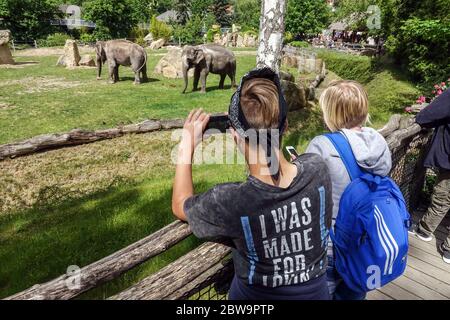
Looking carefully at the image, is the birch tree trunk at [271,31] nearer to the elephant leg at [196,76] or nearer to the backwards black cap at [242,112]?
the backwards black cap at [242,112]

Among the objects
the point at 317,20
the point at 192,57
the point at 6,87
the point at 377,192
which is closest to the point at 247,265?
the point at 377,192

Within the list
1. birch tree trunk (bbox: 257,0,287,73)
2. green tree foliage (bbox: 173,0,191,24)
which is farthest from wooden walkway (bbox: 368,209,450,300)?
green tree foliage (bbox: 173,0,191,24)

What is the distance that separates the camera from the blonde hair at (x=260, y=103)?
1506 mm

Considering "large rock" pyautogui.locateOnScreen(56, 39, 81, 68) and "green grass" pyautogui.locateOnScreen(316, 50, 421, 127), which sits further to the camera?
"large rock" pyautogui.locateOnScreen(56, 39, 81, 68)

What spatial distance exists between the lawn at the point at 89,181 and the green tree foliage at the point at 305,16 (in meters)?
40.2

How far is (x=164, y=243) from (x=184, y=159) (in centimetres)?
81

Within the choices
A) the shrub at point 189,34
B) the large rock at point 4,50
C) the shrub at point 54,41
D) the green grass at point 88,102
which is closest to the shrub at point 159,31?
the shrub at point 189,34

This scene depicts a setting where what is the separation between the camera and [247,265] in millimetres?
1753

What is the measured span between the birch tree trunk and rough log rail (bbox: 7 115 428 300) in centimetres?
248

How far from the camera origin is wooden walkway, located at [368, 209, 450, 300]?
11.5ft

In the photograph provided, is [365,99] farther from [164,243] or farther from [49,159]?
[49,159]

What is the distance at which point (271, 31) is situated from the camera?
13.4 feet

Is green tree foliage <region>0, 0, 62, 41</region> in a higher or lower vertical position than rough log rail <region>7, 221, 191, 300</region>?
higher

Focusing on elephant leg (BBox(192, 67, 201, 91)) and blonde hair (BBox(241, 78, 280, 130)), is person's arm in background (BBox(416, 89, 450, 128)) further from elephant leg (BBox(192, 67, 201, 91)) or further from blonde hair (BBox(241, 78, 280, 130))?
elephant leg (BBox(192, 67, 201, 91))
